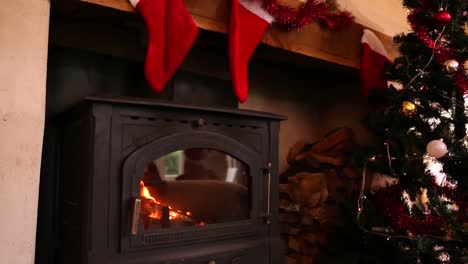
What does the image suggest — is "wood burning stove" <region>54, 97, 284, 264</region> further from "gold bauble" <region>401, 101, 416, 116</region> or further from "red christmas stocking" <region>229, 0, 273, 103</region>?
"gold bauble" <region>401, 101, 416, 116</region>

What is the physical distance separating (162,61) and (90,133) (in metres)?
0.31

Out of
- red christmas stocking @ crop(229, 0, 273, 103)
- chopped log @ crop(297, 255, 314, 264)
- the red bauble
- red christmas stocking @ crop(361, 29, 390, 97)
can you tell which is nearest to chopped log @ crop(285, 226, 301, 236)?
chopped log @ crop(297, 255, 314, 264)

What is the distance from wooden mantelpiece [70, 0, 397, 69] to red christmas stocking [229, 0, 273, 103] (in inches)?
2.1

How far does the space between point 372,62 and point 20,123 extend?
143cm

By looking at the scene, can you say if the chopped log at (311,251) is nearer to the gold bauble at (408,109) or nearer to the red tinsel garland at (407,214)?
the red tinsel garland at (407,214)

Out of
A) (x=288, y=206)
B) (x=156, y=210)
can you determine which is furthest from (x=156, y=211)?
(x=288, y=206)

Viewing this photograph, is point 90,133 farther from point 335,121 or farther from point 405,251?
point 335,121

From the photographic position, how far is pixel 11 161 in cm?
95

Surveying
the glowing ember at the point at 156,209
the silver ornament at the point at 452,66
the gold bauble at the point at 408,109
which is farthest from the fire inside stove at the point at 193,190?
the silver ornament at the point at 452,66

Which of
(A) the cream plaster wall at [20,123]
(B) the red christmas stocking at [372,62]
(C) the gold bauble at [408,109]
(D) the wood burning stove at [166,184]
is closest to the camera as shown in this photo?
(A) the cream plaster wall at [20,123]

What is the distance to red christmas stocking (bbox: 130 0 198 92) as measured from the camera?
115 centimetres

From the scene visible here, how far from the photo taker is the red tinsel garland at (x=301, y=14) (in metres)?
1.35

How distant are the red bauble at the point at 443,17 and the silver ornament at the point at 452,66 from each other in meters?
0.16

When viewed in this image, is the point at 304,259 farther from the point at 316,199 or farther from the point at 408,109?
the point at 408,109
